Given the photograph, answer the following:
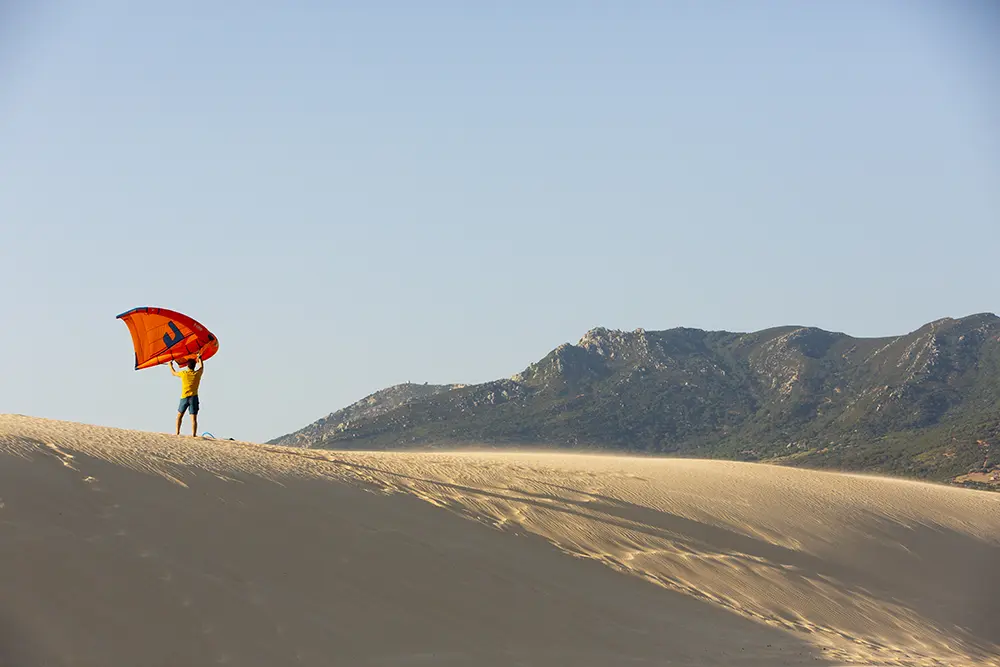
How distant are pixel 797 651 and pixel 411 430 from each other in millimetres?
105899

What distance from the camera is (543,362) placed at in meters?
148

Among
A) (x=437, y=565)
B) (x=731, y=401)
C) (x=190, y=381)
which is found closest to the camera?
(x=437, y=565)

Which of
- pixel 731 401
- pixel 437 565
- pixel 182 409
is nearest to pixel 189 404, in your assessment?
pixel 182 409

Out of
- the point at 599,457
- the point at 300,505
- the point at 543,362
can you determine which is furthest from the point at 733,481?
the point at 543,362

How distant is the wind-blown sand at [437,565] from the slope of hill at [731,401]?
7309cm

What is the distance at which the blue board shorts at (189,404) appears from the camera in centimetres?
2088

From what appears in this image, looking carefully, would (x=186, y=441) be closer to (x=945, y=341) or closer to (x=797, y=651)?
(x=797, y=651)

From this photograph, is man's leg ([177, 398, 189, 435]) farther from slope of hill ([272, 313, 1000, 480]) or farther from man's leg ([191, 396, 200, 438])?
slope of hill ([272, 313, 1000, 480])

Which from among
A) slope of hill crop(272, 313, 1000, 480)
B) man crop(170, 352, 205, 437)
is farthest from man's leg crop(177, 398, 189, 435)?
slope of hill crop(272, 313, 1000, 480)

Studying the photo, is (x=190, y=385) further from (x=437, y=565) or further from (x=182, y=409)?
(x=437, y=565)

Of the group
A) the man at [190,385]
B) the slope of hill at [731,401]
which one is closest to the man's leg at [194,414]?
the man at [190,385]

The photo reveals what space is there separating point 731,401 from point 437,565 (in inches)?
4763

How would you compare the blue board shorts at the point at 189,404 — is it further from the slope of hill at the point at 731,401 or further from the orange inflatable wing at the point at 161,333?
the slope of hill at the point at 731,401

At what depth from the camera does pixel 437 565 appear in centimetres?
1773
